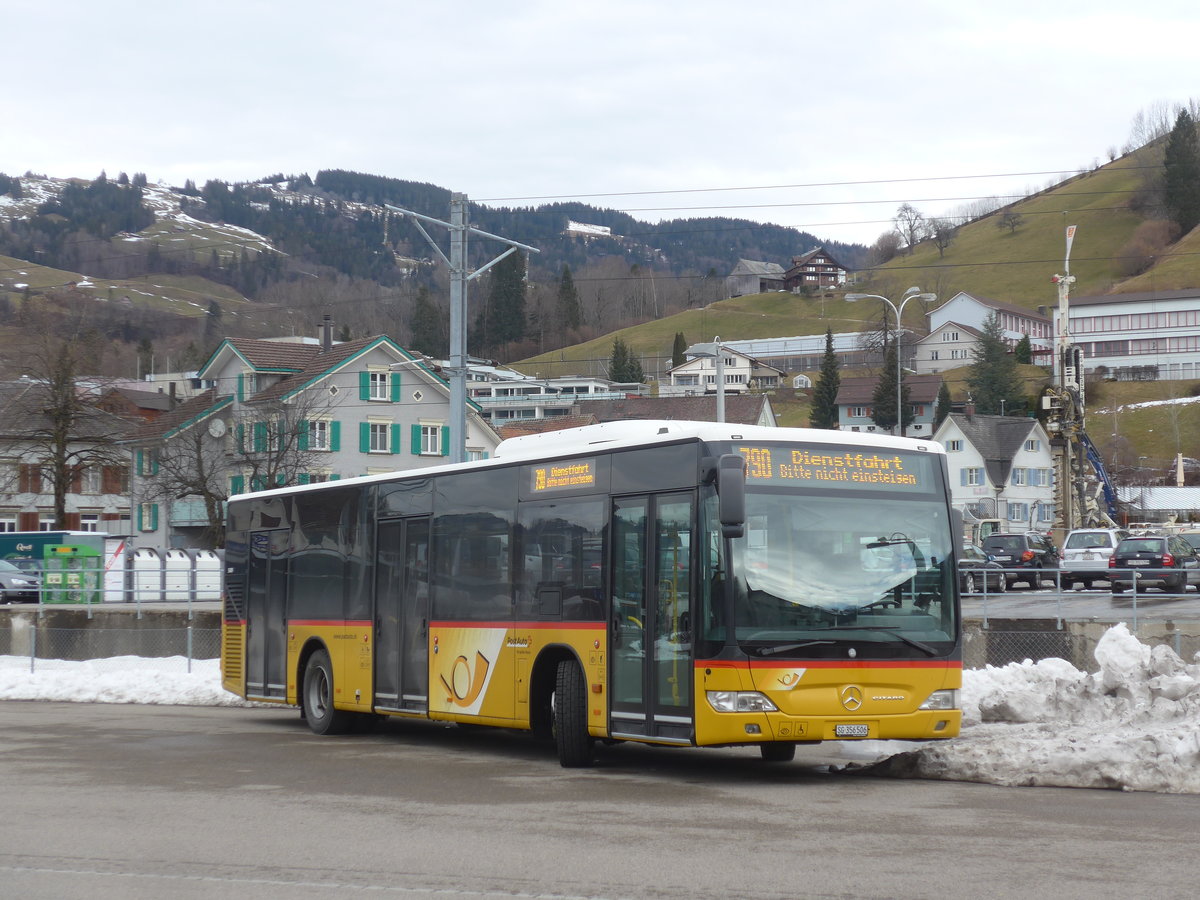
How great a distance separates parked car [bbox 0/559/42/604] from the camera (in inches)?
1641

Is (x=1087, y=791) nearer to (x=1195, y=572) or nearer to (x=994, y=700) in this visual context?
(x=994, y=700)

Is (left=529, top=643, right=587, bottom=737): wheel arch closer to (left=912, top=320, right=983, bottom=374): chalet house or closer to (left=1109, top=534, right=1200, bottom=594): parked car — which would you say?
(left=1109, top=534, right=1200, bottom=594): parked car

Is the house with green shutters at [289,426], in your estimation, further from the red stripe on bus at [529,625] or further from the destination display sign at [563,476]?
the destination display sign at [563,476]

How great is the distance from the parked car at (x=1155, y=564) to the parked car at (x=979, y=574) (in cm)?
293

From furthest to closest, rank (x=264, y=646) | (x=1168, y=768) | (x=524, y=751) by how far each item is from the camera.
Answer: (x=264, y=646)
(x=524, y=751)
(x=1168, y=768)

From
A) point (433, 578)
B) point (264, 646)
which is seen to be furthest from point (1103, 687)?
point (264, 646)

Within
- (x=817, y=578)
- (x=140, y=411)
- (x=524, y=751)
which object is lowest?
(x=524, y=751)

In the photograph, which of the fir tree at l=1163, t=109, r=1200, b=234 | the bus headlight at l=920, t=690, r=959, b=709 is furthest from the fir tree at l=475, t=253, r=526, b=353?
the bus headlight at l=920, t=690, r=959, b=709

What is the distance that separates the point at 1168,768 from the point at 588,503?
5374 mm

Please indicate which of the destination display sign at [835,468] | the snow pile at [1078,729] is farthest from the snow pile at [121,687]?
the destination display sign at [835,468]

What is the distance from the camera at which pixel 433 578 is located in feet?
52.8

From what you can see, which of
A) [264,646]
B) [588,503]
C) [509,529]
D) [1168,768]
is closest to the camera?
[1168,768]

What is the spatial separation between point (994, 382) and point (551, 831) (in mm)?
127087

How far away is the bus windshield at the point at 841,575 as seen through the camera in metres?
12.0
